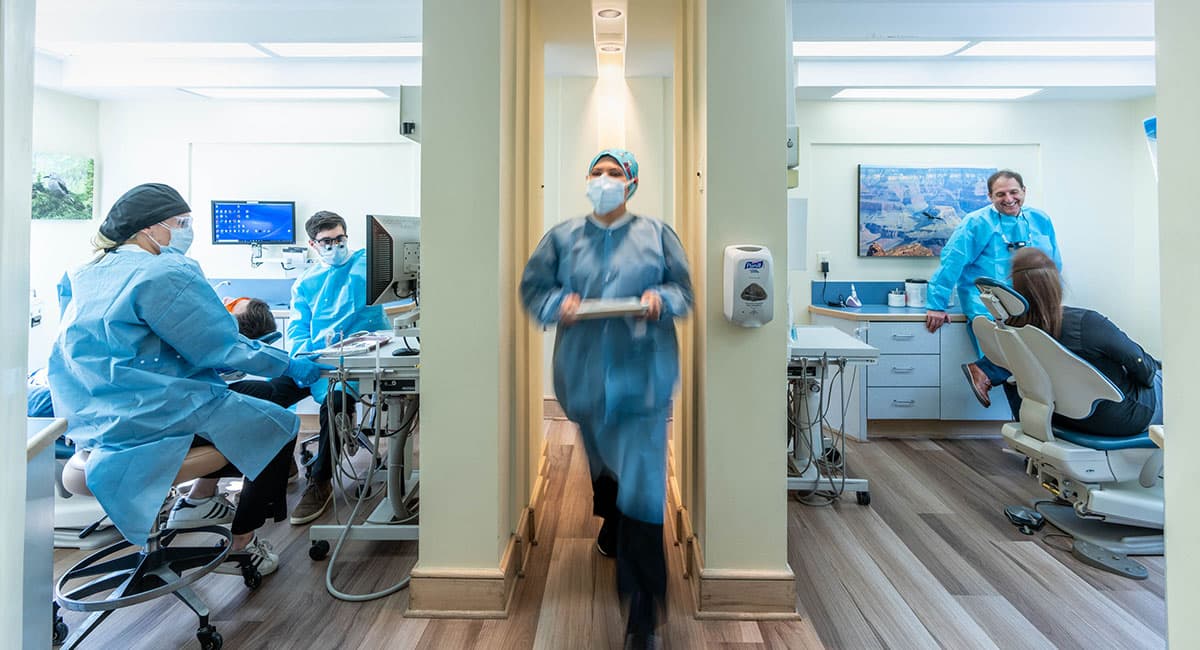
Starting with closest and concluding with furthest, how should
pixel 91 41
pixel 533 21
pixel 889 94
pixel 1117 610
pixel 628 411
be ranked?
pixel 628 411 < pixel 1117 610 < pixel 533 21 < pixel 91 41 < pixel 889 94

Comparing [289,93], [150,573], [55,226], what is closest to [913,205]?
[289,93]

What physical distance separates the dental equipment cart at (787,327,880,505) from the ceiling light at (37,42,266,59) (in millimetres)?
3748

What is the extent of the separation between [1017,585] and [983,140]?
3.39m

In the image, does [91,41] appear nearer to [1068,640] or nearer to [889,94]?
[889,94]

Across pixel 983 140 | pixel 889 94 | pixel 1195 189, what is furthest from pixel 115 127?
pixel 983 140

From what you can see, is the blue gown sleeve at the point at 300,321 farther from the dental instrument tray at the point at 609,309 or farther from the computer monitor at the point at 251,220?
the dental instrument tray at the point at 609,309

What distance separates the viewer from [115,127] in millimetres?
4699

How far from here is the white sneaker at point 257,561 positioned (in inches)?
84.6

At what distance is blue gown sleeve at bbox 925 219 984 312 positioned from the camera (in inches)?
150

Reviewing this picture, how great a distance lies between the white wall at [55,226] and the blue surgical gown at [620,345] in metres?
4.61

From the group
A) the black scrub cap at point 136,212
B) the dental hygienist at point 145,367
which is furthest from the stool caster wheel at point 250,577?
the black scrub cap at point 136,212

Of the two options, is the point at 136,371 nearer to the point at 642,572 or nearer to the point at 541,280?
the point at 541,280

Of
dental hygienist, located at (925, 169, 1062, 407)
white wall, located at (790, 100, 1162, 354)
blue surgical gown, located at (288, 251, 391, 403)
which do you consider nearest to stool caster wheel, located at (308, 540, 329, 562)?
blue surgical gown, located at (288, 251, 391, 403)

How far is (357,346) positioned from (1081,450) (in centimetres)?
275
